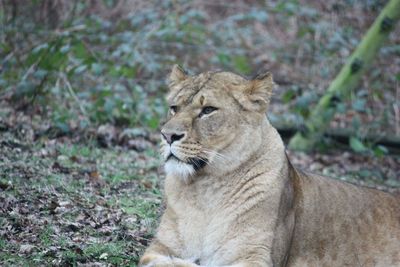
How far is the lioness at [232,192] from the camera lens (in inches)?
185

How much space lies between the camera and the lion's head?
4.68 metres

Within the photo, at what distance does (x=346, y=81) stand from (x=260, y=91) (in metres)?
5.29

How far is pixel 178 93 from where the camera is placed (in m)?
5.04

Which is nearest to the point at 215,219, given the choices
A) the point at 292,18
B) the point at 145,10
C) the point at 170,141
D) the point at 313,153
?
the point at 170,141

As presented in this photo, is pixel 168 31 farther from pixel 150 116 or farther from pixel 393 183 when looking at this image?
pixel 393 183

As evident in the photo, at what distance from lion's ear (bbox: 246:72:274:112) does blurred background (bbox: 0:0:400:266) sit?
4.30 feet

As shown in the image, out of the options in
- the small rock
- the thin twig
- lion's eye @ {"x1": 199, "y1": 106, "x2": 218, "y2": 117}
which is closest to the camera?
lion's eye @ {"x1": 199, "y1": 106, "x2": 218, "y2": 117}

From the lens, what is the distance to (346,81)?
10031mm

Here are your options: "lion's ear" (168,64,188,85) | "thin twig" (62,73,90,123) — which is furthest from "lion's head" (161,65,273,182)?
"thin twig" (62,73,90,123)

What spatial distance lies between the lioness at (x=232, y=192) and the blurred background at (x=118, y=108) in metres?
0.60

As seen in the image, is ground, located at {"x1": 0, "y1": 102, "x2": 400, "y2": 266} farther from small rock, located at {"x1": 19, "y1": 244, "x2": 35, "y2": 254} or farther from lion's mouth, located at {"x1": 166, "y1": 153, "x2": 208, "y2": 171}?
lion's mouth, located at {"x1": 166, "y1": 153, "x2": 208, "y2": 171}

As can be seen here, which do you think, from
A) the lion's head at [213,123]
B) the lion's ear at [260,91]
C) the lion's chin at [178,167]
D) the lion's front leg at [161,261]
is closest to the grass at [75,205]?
the lion's front leg at [161,261]

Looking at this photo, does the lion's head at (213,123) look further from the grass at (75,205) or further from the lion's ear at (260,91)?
the grass at (75,205)

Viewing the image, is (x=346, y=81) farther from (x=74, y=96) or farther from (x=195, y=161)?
(x=195, y=161)
